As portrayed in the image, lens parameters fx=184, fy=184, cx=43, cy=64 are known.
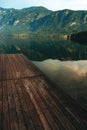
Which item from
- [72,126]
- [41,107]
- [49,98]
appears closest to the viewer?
[72,126]

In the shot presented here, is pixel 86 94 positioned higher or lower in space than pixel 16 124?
lower

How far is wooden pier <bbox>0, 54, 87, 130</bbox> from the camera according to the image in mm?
8711

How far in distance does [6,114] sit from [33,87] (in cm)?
500

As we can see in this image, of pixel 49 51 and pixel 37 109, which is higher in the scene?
pixel 37 109

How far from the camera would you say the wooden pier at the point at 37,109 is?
28.6 feet

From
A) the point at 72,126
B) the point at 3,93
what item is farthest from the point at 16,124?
the point at 3,93

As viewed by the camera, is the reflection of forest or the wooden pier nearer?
the wooden pier

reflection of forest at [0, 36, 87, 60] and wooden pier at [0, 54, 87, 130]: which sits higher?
wooden pier at [0, 54, 87, 130]

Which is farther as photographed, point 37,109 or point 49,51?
point 49,51

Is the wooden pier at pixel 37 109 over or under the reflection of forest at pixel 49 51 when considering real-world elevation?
over

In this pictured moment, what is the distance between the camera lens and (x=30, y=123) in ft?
29.1

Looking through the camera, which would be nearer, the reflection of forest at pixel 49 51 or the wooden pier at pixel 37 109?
the wooden pier at pixel 37 109

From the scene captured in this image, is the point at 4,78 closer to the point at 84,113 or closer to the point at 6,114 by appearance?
the point at 6,114

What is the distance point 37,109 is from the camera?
10414mm
